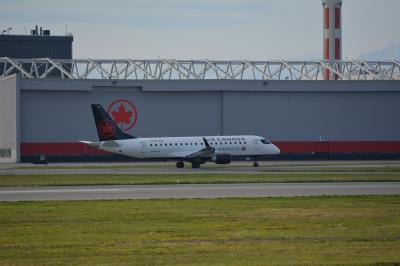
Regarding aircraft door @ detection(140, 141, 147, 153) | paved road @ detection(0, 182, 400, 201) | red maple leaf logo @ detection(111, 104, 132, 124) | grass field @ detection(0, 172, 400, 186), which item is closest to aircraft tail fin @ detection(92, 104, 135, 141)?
aircraft door @ detection(140, 141, 147, 153)

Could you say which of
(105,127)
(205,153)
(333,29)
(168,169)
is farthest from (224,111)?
(333,29)

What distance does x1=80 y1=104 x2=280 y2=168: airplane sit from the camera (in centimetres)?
6912

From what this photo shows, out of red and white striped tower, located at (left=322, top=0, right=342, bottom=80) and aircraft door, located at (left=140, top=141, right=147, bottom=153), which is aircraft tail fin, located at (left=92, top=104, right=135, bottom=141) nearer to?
aircraft door, located at (left=140, top=141, right=147, bottom=153)

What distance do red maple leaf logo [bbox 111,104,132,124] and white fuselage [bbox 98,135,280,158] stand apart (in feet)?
54.5

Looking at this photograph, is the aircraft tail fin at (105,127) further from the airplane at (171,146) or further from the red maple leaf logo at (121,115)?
the red maple leaf logo at (121,115)

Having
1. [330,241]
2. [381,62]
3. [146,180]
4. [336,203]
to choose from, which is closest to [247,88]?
[381,62]

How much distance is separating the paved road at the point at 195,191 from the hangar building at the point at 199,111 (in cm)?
4257

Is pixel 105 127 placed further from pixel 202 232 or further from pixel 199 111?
pixel 202 232

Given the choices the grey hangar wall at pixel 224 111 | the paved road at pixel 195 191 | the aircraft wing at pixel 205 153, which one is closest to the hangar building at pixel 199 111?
the grey hangar wall at pixel 224 111

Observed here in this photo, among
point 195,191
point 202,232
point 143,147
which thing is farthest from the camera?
point 143,147

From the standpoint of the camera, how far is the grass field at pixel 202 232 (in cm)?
2019

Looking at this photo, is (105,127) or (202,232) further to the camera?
(105,127)

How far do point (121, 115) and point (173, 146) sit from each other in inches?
702

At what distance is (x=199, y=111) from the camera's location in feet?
291
